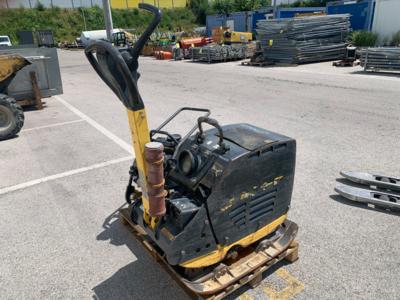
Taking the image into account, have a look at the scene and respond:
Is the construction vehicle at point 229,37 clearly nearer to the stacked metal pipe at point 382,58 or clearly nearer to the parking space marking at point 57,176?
the stacked metal pipe at point 382,58

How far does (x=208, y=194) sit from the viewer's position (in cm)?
255

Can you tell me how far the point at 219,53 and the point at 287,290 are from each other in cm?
1955

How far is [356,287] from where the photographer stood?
9.39 ft

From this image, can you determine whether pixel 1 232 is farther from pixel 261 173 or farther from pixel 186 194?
pixel 261 173

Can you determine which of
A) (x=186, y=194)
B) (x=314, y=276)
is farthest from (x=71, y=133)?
(x=314, y=276)

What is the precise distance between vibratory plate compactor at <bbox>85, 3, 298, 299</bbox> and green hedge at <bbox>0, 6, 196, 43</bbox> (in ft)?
179

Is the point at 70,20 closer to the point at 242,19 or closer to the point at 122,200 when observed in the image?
the point at 242,19

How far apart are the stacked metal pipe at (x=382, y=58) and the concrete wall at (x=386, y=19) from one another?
1009cm

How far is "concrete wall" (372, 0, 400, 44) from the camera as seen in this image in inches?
870

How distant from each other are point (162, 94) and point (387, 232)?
29.4 feet

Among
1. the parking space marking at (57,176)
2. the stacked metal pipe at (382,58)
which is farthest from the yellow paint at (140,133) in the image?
the stacked metal pipe at (382,58)

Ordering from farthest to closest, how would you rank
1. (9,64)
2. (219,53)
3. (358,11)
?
(358,11), (219,53), (9,64)

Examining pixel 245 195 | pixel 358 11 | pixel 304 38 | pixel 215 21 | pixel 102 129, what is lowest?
pixel 102 129

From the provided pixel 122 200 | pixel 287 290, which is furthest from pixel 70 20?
pixel 287 290
